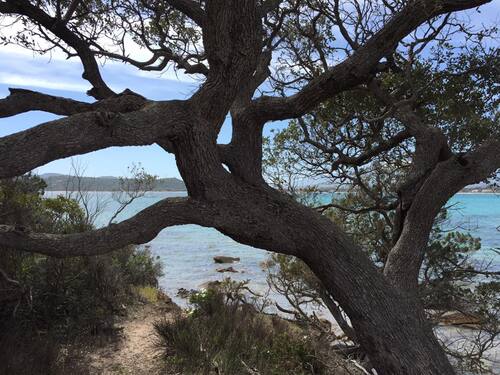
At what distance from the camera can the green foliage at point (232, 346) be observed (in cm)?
672

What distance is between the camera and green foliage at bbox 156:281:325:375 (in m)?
6.72

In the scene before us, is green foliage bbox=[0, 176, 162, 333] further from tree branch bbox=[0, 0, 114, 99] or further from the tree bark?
the tree bark

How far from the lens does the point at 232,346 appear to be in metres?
7.19

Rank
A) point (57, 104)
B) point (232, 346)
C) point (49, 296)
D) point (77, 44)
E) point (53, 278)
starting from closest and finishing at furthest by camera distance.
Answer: point (57, 104) < point (77, 44) < point (232, 346) < point (49, 296) < point (53, 278)

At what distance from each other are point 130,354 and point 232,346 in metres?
1.58

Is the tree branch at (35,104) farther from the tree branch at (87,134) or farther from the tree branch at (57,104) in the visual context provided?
the tree branch at (87,134)

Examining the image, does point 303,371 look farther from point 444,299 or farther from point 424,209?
point 424,209

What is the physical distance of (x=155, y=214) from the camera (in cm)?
425

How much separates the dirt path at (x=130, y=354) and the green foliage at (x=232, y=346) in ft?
0.92

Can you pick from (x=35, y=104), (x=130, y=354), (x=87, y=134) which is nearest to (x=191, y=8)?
(x=35, y=104)

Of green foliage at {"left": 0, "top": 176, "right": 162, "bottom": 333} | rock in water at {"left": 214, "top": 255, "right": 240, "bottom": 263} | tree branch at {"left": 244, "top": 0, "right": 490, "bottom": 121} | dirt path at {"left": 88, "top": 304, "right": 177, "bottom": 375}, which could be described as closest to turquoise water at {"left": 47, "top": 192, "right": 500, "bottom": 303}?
rock in water at {"left": 214, "top": 255, "right": 240, "bottom": 263}

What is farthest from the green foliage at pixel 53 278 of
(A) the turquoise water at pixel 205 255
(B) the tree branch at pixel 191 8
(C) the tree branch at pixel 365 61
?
(C) the tree branch at pixel 365 61

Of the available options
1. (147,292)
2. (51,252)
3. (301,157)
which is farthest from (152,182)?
(51,252)

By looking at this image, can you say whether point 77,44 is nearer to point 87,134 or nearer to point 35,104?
point 35,104
